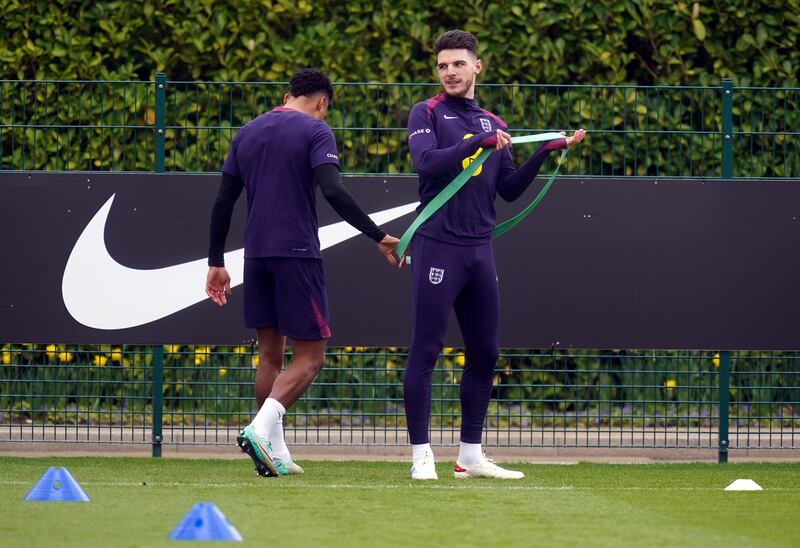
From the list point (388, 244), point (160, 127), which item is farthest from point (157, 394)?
point (388, 244)

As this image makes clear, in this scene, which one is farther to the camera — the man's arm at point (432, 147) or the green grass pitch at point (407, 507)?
the man's arm at point (432, 147)

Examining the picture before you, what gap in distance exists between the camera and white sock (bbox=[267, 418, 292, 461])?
732 centimetres

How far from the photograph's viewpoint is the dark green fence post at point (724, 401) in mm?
8883

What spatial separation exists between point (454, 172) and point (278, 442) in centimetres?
169

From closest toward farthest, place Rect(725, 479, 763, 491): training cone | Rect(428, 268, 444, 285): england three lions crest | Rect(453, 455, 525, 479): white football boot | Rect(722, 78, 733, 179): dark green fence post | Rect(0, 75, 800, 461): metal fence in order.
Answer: Rect(428, 268, 444, 285): england three lions crest < Rect(725, 479, 763, 491): training cone < Rect(453, 455, 525, 479): white football boot < Rect(722, 78, 733, 179): dark green fence post < Rect(0, 75, 800, 461): metal fence

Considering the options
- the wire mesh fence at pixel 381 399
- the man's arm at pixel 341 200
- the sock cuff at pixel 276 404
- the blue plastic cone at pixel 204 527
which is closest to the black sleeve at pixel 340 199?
the man's arm at pixel 341 200

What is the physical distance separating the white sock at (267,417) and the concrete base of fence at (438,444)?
1.97 meters

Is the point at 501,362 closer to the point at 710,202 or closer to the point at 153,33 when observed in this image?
the point at 710,202

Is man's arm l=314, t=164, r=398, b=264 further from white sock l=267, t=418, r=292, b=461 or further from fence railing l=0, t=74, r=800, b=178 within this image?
fence railing l=0, t=74, r=800, b=178

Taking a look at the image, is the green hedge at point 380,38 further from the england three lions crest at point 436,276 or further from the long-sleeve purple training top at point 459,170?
the england three lions crest at point 436,276

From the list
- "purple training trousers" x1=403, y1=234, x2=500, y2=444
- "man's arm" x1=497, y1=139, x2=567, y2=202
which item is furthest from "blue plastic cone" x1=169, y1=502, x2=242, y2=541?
"man's arm" x1=497, y1=139, x2=567, y2=202

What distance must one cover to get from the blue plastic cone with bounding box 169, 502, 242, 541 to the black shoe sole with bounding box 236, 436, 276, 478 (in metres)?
1.85

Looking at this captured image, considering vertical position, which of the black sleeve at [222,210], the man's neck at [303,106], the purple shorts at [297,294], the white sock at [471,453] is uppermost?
the man's neck at [303,106]

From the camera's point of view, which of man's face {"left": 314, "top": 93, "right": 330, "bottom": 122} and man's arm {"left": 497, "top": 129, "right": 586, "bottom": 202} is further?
man's face {"left": 314, "top": 93, "right": 330, "bottom": 122}
